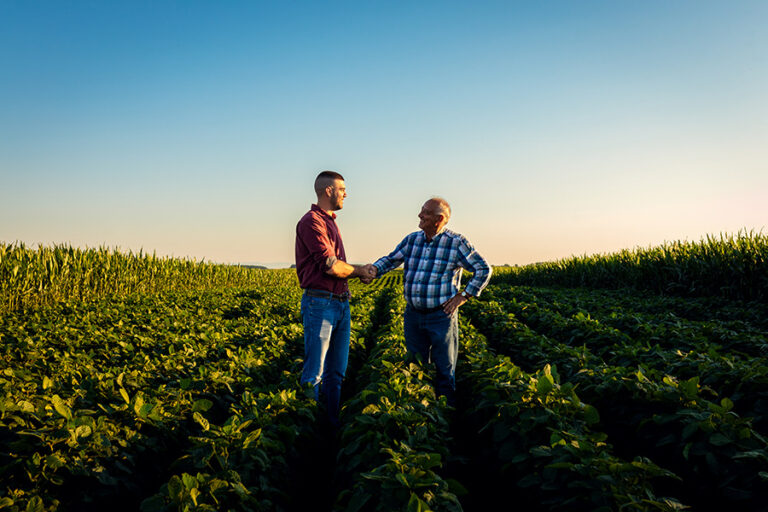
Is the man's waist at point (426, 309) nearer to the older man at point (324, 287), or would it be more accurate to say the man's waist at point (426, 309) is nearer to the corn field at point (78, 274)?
the older man at point (324, 287)

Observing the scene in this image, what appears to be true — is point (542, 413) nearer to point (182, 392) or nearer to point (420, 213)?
point (420, 213)

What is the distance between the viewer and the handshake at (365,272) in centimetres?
465

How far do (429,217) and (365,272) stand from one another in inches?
39.8

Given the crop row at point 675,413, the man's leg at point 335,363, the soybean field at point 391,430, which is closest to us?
the soybean field at point 391,430

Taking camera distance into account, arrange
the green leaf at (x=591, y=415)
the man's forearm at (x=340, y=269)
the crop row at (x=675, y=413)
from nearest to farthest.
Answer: the crop row at (x=675, y=413) < the green leaf at (x=591, y=415) < the man's forearm at (x=340, y=269)

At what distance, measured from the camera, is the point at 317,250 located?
13.5ft

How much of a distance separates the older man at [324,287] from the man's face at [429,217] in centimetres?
94

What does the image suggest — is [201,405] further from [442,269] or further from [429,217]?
[429,217]

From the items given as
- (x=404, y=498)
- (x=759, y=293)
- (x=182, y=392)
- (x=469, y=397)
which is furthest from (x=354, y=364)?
(x=759, y=293)

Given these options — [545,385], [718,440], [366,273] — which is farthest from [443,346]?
[718,440]

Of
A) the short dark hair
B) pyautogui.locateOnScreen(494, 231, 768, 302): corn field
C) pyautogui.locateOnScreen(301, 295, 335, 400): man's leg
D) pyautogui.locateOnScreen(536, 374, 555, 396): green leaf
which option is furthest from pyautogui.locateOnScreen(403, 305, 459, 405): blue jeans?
pyautogui.locateOnScreen(494, 231, 768, 302): corn field

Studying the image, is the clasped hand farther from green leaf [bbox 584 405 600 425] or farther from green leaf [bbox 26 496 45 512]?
green leaf [bbox 26 496 45 512]

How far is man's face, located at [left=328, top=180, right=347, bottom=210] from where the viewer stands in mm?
4355

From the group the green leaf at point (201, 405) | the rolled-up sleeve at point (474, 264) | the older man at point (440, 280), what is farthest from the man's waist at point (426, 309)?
the green leaf at point (201, 405)
